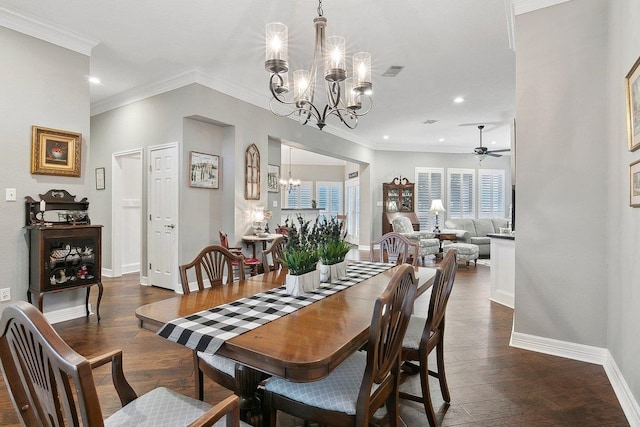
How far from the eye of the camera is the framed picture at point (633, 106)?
73.9 inches

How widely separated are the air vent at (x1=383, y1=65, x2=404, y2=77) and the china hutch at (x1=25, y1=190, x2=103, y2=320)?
3882 mm

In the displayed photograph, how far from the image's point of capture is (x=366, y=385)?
4.01 ft

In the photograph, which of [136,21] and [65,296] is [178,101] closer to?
[136,21]

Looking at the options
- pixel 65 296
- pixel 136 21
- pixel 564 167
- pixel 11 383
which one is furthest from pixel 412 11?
pixel 65 296

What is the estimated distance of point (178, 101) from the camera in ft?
15.0

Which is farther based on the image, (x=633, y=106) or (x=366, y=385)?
(x=633, y=106)

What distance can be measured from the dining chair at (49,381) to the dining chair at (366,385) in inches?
12.4

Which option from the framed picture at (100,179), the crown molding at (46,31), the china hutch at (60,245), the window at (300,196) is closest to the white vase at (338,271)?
the china hutch at (60,245)

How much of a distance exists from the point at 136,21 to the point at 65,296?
9.49 ft

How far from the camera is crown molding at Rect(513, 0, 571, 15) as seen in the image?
2.69 m

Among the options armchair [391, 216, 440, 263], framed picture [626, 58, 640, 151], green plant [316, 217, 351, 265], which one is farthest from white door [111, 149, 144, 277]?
framed picture [626, 58, 640, 151]

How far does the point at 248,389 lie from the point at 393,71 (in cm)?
410

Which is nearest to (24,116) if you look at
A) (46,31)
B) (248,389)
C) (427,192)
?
(46,31)

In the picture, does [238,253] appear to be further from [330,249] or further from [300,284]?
[300,284]
